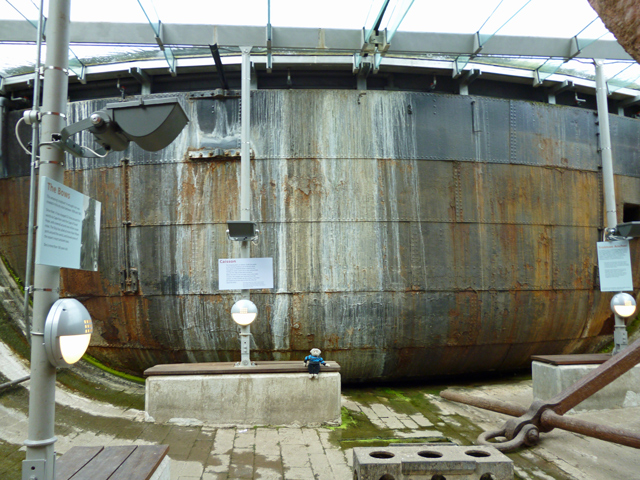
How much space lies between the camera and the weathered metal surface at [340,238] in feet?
23.7

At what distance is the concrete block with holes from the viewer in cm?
318


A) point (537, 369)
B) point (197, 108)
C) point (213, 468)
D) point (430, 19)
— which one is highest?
point (430, 19)

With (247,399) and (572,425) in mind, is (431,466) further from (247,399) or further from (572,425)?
(247,399)

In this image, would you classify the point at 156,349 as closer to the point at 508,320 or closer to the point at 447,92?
the point at 508,320

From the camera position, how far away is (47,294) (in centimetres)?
234

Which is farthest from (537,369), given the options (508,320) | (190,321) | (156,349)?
(156,349)

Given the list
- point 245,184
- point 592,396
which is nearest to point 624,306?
point 592,396

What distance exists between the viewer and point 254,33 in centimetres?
693

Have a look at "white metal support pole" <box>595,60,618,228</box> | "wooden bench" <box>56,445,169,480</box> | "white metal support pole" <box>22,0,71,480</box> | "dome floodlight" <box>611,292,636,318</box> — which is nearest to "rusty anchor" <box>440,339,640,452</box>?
"dome floodlight" <box>611,292,636,318</box>

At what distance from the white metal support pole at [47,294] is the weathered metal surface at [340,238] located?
482cm

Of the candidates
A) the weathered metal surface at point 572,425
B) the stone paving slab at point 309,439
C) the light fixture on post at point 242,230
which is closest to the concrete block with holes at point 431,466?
the stone paving slab at point 309,439

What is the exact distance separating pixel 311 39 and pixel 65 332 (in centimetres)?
626

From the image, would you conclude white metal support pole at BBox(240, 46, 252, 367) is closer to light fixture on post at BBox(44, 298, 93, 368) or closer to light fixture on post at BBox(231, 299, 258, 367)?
light fixture on post at BBox(231, 299, 258, 367)

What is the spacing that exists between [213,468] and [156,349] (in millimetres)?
3697
